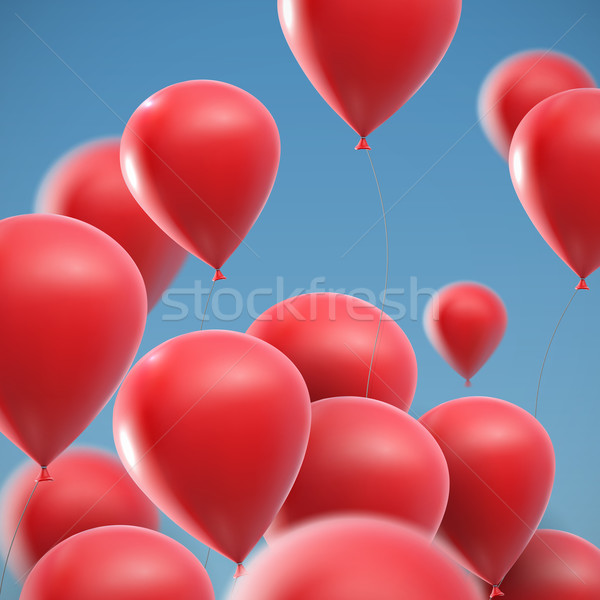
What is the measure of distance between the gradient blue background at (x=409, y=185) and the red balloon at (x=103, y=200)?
4.81 feet

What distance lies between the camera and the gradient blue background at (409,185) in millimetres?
2915

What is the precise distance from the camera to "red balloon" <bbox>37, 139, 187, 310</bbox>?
1284 millimetres

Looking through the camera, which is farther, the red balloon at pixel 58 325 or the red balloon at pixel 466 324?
the red balloon at pixel 466 324

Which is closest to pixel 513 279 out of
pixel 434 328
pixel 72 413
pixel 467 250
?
pixel 467 250

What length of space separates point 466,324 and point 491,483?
1.00 m

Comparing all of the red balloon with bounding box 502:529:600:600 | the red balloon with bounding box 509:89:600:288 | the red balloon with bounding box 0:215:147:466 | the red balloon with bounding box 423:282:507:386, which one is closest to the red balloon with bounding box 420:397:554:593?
the red balloon with bounding box 502:529:600:600

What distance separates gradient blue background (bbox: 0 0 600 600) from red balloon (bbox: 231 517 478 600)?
2214mm

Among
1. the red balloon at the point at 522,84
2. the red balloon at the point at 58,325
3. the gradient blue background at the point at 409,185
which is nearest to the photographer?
the red balloon at the point at 58,325

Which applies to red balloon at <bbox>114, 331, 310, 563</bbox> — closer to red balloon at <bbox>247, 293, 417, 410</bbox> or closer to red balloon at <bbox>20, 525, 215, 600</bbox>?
red balloon at <bbox>20, 525, 215, 600</bbox>

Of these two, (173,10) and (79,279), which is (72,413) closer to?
(79,279)

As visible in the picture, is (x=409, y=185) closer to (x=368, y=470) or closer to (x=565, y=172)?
(x=565, y=172)

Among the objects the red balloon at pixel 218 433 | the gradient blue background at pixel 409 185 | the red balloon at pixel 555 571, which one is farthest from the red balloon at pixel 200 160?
the gradient blue background at pixel 409 185

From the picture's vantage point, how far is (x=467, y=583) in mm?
587

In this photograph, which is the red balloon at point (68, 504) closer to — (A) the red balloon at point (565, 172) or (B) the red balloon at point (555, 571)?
(B) the red balloon at point (555, 571)
